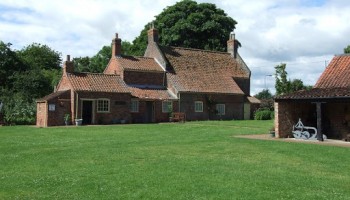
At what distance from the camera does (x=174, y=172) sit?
35.8ft

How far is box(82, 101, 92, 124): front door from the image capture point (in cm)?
3500

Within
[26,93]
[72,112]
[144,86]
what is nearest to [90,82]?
[72,112]

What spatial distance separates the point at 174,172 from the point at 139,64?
3118 cm

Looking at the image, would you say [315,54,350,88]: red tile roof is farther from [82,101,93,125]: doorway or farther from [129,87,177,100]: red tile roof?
[82,101,93,125]: doorway

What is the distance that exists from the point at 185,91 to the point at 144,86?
4.02 meters

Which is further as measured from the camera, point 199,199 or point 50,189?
point 50,189

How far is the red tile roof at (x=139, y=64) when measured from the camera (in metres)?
40.3

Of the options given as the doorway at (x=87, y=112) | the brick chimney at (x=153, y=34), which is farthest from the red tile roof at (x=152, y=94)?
the brick chimney at (x=153, y=34)

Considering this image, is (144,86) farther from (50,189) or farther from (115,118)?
(50,189)

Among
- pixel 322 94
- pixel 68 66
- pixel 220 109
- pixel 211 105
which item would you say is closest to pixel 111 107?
pixel 68 66

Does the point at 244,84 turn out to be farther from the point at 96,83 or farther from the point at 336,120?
the point at 336,120

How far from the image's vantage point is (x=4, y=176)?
1047cm

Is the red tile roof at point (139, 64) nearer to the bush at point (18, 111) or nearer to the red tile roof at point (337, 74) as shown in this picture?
the bush at point (18, 111)

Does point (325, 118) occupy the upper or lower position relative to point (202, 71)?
lower
